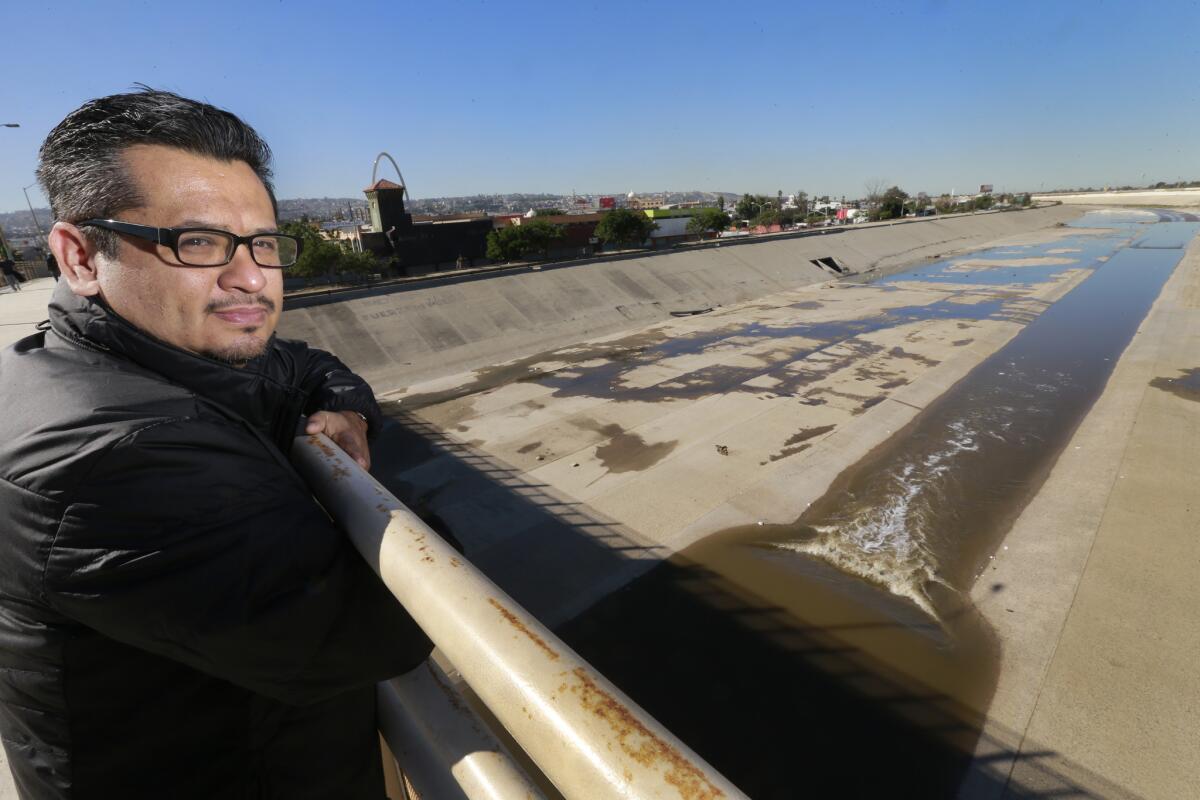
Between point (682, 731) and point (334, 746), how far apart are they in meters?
6.28

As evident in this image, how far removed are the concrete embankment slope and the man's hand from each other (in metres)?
19.2

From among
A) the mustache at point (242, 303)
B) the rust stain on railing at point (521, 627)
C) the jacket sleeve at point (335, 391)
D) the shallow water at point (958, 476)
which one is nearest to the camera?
the rust stain on railing at point (521, 627)

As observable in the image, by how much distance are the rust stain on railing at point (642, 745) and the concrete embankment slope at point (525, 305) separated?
2097 cm

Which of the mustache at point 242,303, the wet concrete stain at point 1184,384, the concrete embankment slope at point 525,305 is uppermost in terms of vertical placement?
the mustache at point 242,303

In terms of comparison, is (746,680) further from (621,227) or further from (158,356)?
(621,227)

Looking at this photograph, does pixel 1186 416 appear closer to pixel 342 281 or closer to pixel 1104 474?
pixel 1104 474

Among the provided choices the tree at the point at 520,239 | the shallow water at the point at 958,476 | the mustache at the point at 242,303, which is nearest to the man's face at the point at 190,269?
the mustache at the point at 242,303

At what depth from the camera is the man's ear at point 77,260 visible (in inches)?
57.9

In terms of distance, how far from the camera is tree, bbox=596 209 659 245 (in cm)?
6100

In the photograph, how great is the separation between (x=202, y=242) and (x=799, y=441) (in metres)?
14.5

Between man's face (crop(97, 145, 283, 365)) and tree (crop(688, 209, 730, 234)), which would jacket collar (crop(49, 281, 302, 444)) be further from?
tree (crop(688, 209, 730, 234))

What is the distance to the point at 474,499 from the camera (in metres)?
12.0

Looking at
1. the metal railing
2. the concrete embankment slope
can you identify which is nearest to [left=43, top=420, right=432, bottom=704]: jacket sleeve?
the metal railing

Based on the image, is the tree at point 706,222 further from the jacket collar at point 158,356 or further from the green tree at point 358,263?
the jacket collar at point 158,356
